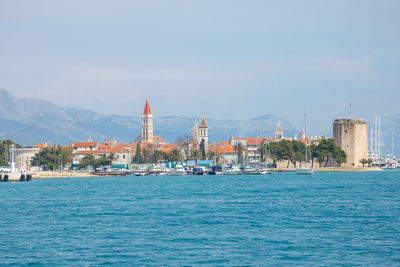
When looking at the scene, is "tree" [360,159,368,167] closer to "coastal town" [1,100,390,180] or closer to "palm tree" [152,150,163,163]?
"coastal town" [1,100,390,180]

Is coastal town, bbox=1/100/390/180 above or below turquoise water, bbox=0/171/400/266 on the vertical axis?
above

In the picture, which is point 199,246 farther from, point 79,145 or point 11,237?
point 79,145

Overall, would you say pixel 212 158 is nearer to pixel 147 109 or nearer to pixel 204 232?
pixel 147 109

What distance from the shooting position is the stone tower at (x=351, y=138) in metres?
110

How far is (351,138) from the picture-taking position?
361 feet

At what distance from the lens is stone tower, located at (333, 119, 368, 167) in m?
110

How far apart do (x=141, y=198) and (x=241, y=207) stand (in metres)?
10.2

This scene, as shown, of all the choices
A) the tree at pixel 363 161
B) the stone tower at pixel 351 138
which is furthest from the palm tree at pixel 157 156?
the tree at pixel 363 161

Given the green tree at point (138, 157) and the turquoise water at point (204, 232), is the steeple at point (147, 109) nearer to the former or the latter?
the green tree at point (138, 157)

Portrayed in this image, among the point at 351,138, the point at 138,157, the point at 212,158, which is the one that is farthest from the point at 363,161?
the point at 138,157

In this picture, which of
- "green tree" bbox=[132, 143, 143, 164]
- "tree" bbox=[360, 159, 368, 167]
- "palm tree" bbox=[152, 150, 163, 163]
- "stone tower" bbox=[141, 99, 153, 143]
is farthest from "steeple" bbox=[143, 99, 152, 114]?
"tree" bbox=[360, 159, 368, 167]

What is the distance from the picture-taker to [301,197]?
42.6 m

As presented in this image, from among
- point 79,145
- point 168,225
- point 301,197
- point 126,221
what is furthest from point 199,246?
point 79,145

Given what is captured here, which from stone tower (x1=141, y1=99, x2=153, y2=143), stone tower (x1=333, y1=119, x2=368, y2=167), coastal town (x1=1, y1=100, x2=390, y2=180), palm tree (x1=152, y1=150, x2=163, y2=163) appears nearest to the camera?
coastal town (x1=1, y1=100, x2=390, y2=180)
